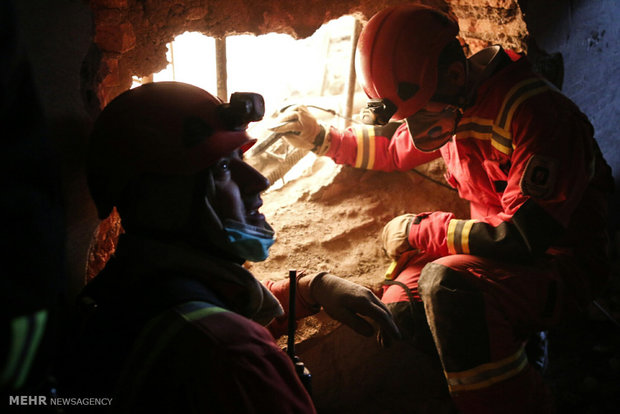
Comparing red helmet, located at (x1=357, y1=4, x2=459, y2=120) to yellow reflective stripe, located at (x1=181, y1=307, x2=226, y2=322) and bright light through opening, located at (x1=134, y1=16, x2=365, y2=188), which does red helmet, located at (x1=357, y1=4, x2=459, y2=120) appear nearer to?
yellow reflective stripe, located at (x1=181, y1=307, x2=226, y2=322)

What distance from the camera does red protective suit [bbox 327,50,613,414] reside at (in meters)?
2.20

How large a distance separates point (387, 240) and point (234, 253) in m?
1.71

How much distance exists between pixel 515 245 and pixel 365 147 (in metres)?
1.53

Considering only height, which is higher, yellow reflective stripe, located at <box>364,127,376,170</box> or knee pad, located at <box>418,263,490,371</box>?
yellow reflective stripe, located at <box>364,127,376,170</box>

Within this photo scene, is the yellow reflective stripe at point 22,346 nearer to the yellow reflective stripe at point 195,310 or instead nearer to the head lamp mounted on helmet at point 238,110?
the yellow reflective stripe at point 195,310

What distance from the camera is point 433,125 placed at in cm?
257

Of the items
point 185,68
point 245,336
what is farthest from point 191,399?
point 185,68

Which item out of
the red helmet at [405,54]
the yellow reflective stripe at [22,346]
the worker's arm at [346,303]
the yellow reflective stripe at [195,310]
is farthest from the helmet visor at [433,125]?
the yellow reflective stripe at [22,346]

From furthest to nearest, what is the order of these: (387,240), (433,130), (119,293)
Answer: (387,240) < (433,130) < (119,293)

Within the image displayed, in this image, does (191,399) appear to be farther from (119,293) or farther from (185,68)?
(185,68)

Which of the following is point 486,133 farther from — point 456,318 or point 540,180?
point 456,318

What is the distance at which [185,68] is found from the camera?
782 centimetres

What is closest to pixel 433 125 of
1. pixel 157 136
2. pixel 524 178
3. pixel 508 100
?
pixel 508 100

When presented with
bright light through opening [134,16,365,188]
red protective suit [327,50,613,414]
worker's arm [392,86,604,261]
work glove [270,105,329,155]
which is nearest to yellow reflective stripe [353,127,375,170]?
work glove [270,105,329,155]
